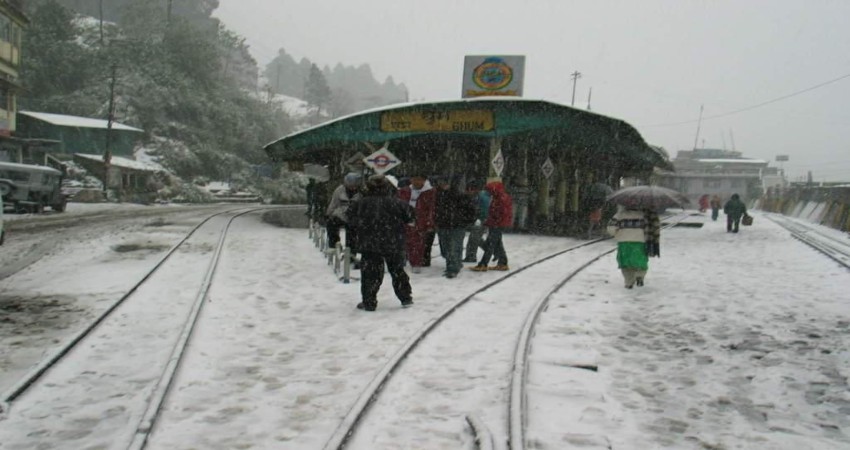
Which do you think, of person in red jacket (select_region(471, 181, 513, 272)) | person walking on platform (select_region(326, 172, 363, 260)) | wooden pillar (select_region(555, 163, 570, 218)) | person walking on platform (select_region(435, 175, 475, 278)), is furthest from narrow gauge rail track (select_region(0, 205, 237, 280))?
wooden pillar (select_region(555, 163, 570, 218))

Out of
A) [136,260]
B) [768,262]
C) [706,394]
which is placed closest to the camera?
[706,394]

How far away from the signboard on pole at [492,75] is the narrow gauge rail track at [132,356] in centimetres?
1772

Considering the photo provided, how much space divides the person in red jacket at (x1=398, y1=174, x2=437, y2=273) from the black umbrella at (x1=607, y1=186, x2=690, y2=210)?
3.08m

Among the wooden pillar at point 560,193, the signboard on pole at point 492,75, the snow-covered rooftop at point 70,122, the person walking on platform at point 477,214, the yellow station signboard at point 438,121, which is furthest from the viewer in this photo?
the snow-covered rooftop at point 70,122

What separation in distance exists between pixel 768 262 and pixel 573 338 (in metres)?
9.75

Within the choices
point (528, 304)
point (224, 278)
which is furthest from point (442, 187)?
point (224, 278)

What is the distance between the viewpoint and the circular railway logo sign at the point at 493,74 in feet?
79.7

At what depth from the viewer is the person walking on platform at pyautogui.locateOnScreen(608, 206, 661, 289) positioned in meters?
A: 9.51

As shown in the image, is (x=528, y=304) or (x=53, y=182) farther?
(x=53, y=182)

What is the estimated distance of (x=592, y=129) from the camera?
1894 centimetres

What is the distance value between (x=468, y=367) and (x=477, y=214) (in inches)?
227

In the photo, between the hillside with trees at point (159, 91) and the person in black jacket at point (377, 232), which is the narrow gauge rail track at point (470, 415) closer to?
the person in black jacket at point (377, 232)

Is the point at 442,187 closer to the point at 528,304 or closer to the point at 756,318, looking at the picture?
the point at 528,304

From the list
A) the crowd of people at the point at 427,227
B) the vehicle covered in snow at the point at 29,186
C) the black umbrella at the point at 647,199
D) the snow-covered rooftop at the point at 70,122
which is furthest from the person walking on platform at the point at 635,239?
the snow-covered rooftop at the point at 70,122
